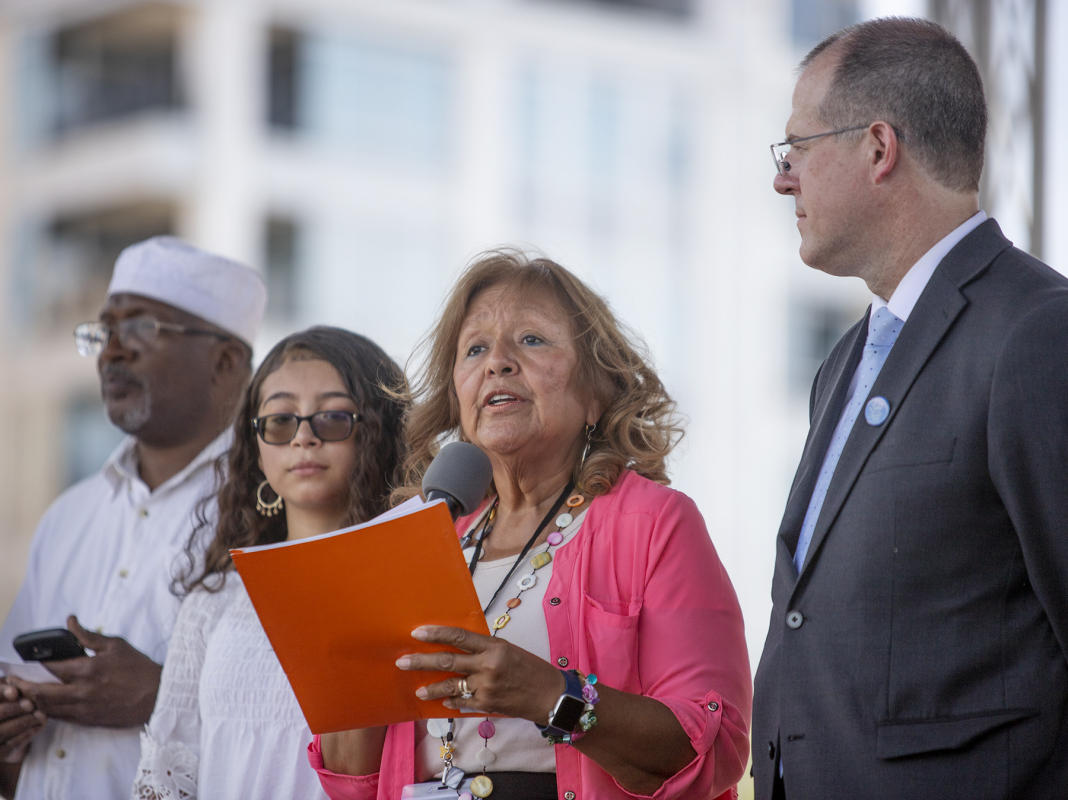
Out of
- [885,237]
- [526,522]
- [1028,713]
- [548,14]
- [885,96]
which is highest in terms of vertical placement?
[548,14]

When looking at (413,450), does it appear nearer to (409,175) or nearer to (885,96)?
(885,96)

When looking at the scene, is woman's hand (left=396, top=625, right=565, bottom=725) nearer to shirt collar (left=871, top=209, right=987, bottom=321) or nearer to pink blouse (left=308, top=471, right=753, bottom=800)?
pink blouse (left=308, top=471, right=753, bottom=800)

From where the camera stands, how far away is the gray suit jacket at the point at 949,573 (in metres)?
2.44

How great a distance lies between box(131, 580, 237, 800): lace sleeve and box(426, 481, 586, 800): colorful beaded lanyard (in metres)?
1.00

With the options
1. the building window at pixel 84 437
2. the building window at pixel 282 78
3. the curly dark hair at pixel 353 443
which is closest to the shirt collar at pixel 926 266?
the curly dark hair at pixel 353 443

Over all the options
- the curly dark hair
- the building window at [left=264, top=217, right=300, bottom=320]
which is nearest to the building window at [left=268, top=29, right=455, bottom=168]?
the building window at [left=264, top=217, right=300, bottom=320]

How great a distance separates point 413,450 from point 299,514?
44 centimetres

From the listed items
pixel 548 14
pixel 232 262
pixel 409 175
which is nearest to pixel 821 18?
pixel 548 14

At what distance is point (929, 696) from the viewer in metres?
2.50

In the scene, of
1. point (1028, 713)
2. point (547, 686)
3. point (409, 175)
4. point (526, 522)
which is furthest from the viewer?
point (409, 175)

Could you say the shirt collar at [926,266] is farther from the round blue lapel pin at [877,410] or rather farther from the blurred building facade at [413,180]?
the blurred building facade at [413,180]

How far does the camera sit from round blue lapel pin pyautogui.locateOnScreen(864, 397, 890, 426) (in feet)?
8.64

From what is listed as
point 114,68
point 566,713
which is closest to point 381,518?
point 566,713

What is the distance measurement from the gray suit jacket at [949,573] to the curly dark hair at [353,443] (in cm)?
149
